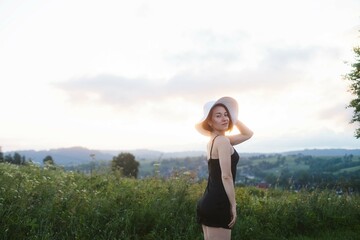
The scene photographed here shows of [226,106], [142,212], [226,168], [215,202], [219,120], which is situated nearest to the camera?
[226,168]

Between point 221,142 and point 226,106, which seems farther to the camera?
point 226,106

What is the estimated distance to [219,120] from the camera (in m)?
4.52

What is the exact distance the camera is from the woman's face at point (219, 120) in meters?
4.52

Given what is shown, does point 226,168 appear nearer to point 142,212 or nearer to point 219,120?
point 219,120

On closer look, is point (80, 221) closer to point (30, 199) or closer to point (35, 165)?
point (30, 199)

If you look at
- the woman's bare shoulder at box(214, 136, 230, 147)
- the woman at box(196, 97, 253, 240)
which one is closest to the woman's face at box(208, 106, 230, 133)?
the woman at box(196, 97, 253, 240)

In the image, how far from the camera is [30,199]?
7508 millimetres

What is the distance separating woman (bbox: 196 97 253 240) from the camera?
4.25m

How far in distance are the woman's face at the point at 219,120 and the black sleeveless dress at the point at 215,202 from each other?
362 mm

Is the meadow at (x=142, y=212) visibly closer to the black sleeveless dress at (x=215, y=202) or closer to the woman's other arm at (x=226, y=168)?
the black sleeveless dress at (x=215, y=202)

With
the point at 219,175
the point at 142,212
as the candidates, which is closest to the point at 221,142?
the point at 219,175

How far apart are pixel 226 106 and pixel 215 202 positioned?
1180 millimetres

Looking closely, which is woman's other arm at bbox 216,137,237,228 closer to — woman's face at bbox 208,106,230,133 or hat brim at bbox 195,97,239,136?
woman's face at bbox 208,106,230,133

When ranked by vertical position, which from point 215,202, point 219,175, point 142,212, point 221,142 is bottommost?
point 142,212
